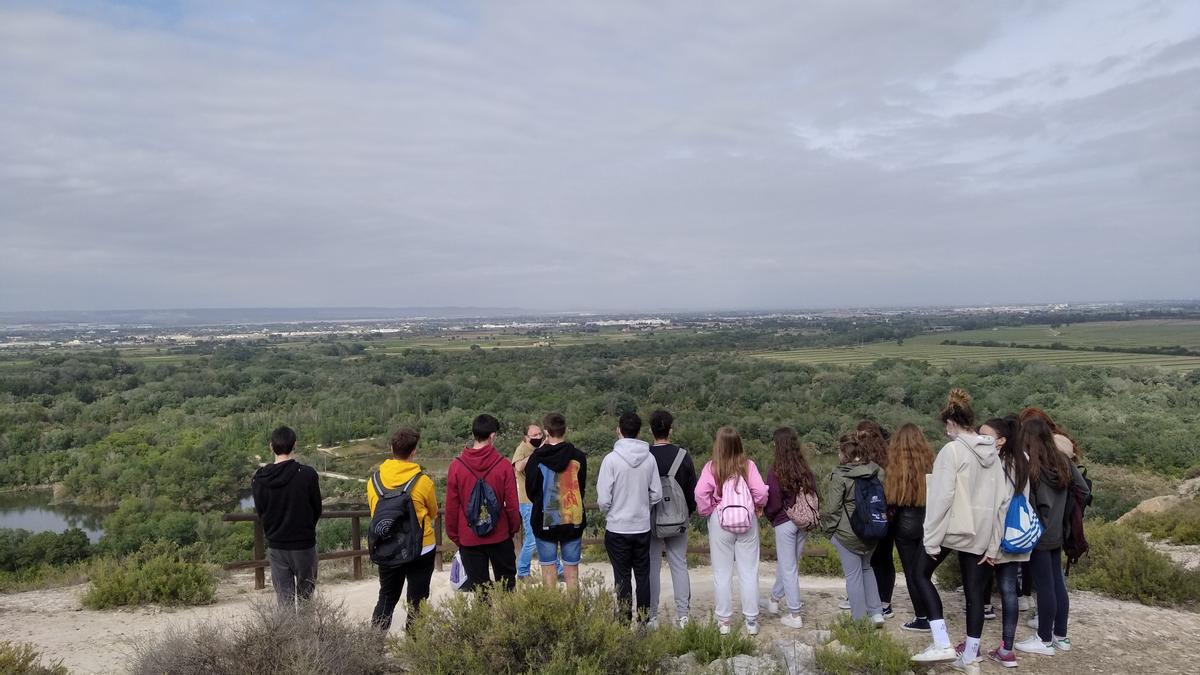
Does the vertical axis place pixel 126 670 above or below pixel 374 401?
above

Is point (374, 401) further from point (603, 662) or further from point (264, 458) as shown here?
point (603, 662)

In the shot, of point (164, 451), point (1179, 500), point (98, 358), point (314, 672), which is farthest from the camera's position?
point (98, 358)

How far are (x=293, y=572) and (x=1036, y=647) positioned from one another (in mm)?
5457

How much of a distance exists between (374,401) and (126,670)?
55.1 meters

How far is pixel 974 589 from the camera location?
4.26 metres

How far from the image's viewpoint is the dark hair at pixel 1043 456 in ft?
14.2

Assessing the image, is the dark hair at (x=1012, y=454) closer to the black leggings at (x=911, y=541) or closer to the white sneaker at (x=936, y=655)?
the black leggings at (x=911, y=541)

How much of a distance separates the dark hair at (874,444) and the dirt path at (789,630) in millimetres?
1303

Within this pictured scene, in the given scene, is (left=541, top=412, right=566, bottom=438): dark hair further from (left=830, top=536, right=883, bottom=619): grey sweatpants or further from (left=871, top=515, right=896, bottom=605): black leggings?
(left=871, top=515, right=896, bottom=605): black leggings

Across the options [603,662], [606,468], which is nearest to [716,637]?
[603,662]

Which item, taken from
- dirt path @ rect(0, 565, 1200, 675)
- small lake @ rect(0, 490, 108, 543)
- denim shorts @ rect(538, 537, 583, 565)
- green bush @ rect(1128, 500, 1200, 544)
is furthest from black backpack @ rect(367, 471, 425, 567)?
small lake @ rect(0, 490, 108, 543)

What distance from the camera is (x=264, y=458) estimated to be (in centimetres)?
3994

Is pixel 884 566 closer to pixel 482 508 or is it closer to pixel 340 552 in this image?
pixel 482 508

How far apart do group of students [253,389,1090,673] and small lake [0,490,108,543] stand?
31.1m
